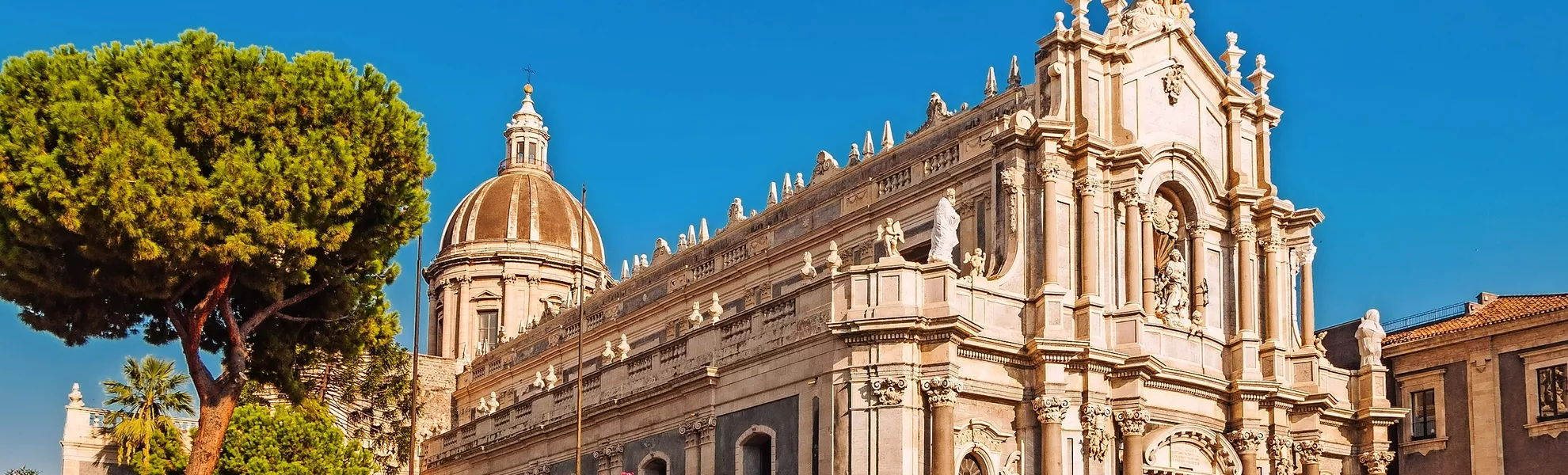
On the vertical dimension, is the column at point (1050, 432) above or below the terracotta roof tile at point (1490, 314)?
below

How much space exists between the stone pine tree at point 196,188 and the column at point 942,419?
1164 centimetres

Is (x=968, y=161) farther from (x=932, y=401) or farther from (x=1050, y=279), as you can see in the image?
(x=932, y=401)

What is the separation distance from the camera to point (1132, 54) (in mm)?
38750

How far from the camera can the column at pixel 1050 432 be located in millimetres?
34312

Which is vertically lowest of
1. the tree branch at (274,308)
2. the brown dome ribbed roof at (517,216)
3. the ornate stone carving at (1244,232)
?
the tree branch at (274,308)

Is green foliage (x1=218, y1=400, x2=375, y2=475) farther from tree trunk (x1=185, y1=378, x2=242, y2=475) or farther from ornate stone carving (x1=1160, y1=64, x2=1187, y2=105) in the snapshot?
ornate stone carving (x1=1160, y1=64, x2=1187, y2=105)

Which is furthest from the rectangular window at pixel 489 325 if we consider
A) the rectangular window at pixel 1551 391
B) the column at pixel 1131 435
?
the rectangular window at pixel 1551 391

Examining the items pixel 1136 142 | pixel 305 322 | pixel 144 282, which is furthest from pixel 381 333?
pixel 1136 142

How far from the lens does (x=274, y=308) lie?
36.6 m

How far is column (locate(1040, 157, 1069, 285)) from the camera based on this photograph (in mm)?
35469

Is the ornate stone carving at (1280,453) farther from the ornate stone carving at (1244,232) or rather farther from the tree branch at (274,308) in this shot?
the tree branch at (274,308)

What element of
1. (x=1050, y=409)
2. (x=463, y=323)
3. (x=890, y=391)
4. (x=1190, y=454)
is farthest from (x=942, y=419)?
(x=463, y=323)

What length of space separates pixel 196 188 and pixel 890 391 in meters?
13.4

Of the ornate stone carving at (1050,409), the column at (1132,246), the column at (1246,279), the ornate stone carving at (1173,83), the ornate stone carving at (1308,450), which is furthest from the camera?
→ the ornate stone carving at (1308,450)
